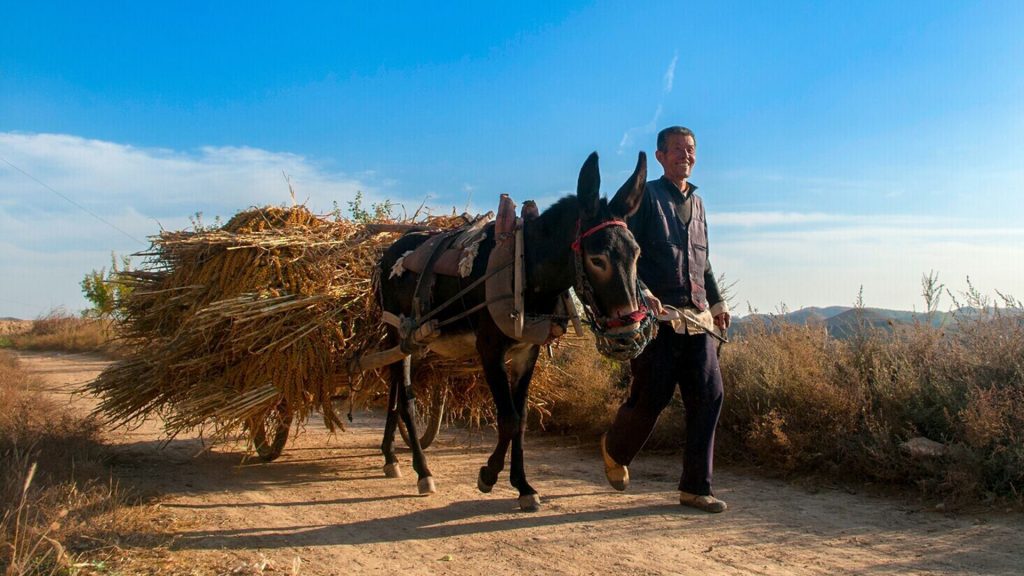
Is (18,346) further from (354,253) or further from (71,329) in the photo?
(354,253)

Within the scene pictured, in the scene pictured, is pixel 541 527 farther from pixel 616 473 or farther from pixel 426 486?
pixel 426 486

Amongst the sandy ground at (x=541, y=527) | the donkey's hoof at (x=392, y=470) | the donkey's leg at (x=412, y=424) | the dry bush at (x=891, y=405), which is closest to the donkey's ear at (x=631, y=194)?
the sandy ground at (x=541, y=527)

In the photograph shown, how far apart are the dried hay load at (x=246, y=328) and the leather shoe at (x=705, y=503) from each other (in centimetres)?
195

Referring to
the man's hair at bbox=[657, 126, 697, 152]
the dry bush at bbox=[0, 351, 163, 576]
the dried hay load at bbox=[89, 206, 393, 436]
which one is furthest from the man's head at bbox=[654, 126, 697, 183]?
the dry bush at bbox=[0, 351, 163, 576]

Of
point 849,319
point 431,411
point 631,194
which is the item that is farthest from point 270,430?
point 849,319

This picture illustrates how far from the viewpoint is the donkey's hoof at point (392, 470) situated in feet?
17.9

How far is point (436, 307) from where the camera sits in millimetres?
4793

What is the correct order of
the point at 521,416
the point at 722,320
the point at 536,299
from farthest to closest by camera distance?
the point at 722,320, the point at 521,416, the point at 536,299

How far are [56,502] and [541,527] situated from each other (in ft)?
8.78

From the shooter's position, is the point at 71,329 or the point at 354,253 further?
the point at 71,329

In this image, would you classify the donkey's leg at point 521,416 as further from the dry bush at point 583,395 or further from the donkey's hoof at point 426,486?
the dry bush at point 583,395

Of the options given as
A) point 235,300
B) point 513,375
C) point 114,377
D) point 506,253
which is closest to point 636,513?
point 513,375

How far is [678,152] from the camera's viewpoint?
4336 mm

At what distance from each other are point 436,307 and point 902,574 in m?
3.05
